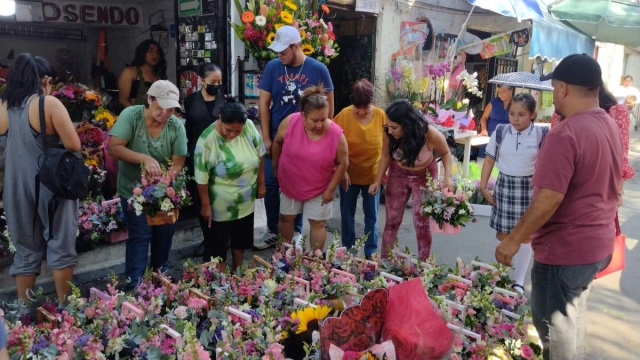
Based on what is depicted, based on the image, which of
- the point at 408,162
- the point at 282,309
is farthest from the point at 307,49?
the point at 282,309

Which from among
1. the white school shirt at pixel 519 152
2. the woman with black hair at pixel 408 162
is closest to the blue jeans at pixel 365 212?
the woman with black hair at pixel 408 162

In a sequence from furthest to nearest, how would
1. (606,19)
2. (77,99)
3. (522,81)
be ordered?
(606,19), (522,81), (77,99)

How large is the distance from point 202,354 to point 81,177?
1.52 m

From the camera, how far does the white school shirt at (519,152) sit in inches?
158

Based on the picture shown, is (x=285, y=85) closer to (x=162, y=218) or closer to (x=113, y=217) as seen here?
(x=162, y=218)

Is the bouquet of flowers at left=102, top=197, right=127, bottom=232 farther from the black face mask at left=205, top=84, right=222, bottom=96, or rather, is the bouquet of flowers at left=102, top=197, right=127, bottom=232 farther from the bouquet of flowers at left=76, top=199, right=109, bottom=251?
the black face mask at left=205, top=84, right=222, bottom=96

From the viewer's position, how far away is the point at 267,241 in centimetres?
503

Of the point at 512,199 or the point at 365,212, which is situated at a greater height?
the point at 512,199

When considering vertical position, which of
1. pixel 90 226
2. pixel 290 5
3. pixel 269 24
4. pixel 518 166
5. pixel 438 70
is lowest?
pixel 90 226

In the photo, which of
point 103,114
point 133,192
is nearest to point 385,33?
point 103,114

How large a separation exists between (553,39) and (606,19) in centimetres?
114

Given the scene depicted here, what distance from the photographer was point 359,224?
6.14 metres

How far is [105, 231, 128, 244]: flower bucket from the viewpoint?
4.53 metres

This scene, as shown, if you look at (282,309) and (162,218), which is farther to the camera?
(162,218)
